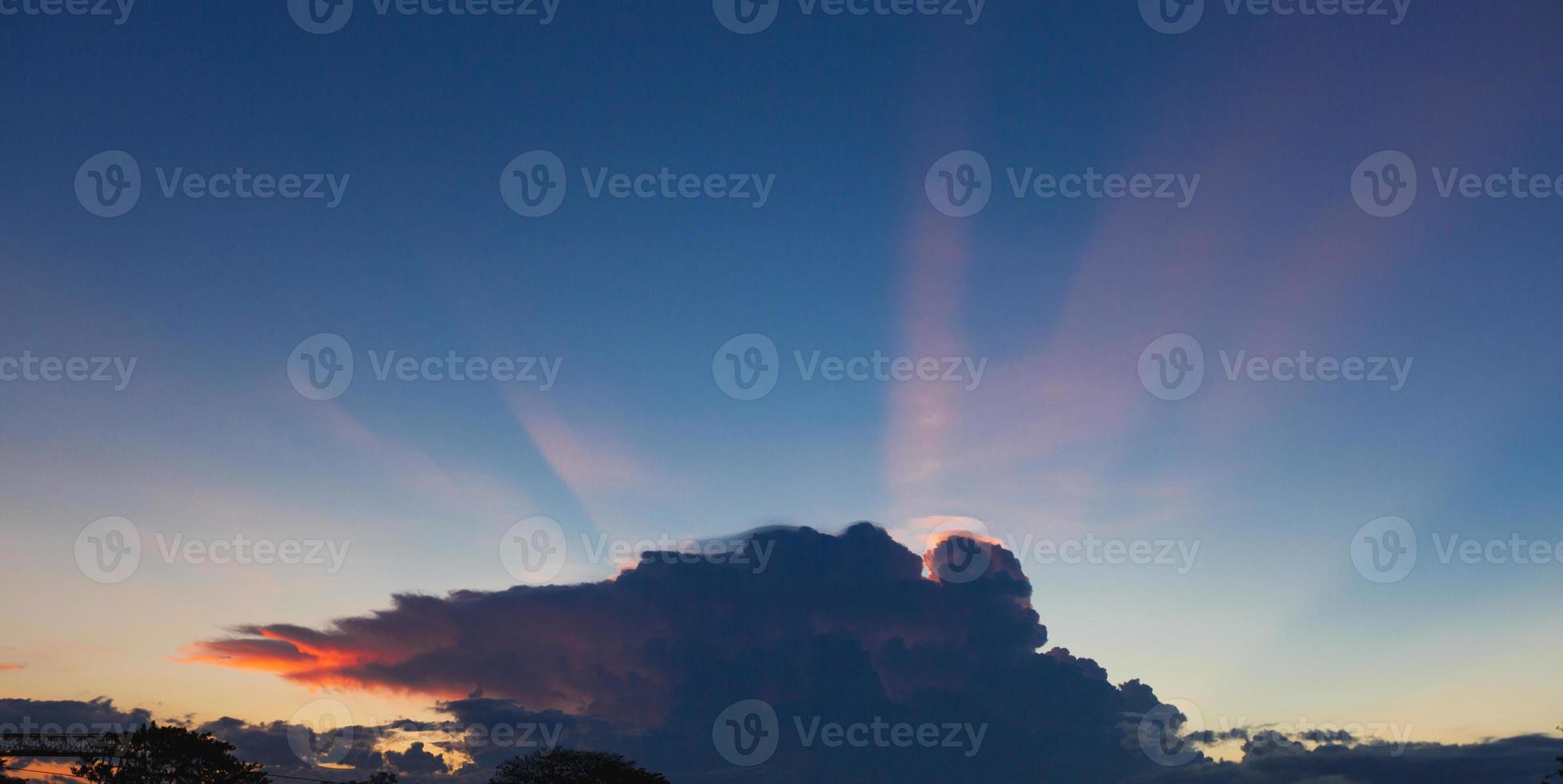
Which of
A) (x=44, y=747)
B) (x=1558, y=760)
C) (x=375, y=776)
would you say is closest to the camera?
(x=1558, y=760)

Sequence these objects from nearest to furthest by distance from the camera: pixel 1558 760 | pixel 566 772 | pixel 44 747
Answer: pixel 1558 760
pixel 44 747
pixel 566 772

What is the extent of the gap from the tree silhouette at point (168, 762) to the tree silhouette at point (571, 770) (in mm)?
23692

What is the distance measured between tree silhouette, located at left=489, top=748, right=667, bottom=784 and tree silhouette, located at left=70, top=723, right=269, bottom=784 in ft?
77.7

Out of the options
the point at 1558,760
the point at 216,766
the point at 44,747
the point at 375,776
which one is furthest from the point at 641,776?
the point at 1558,760

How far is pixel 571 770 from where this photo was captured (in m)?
85.9

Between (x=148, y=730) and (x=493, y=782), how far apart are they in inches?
1161

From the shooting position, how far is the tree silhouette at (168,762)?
7231 centimetres

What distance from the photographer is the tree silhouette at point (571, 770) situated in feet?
280

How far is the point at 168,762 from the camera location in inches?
2948

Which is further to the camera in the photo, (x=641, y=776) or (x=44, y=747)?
(x=641, y=776)

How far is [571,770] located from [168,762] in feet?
111

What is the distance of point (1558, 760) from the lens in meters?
62.1

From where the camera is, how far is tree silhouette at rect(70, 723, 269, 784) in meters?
72.3

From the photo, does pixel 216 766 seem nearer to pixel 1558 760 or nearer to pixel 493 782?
pixel 493 782
